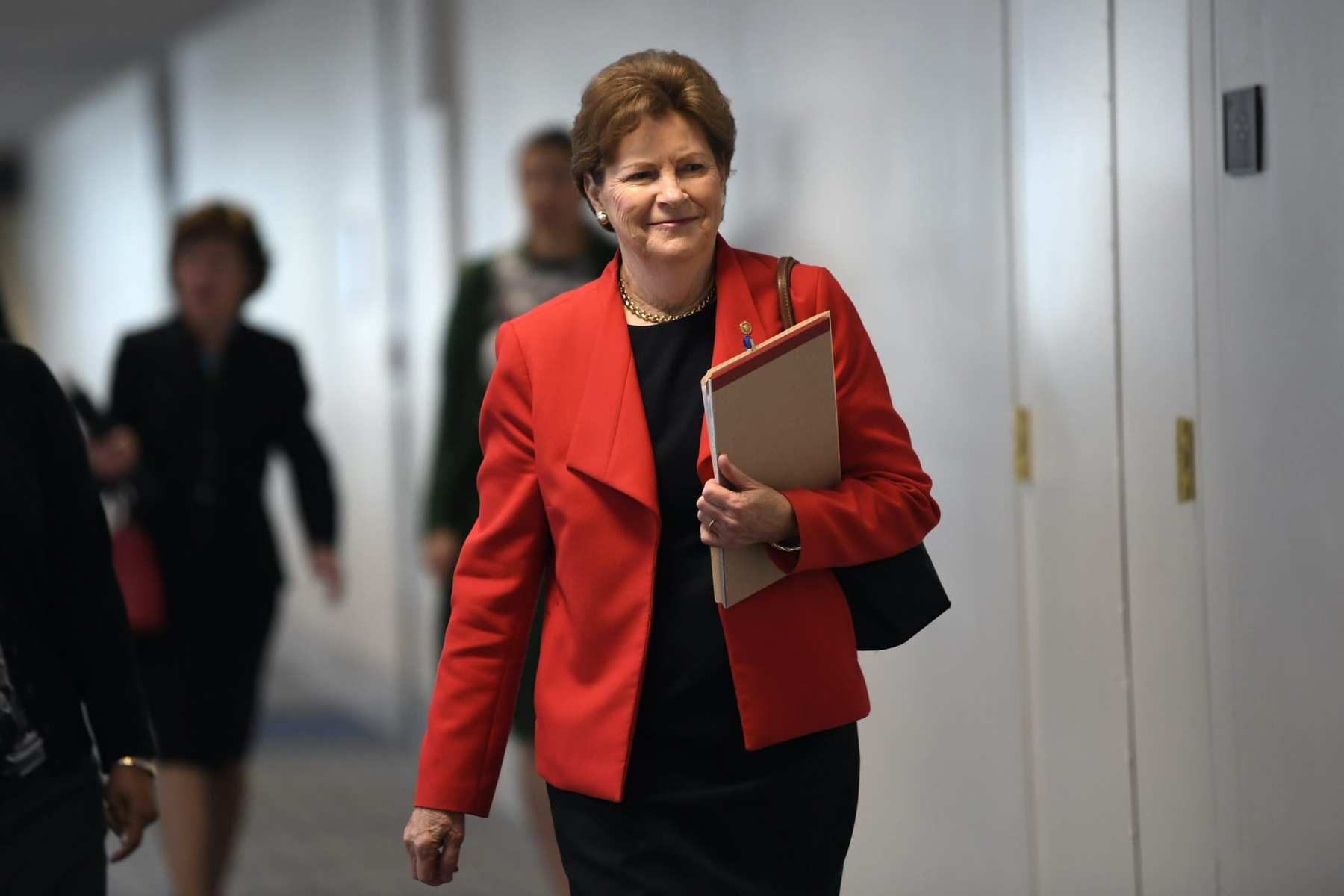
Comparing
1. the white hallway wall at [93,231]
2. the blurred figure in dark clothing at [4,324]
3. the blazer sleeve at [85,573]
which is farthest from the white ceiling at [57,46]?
the blazer sleeve at [85,573]

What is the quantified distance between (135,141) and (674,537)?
6258mm

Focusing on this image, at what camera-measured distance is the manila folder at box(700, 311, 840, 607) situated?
166 cm

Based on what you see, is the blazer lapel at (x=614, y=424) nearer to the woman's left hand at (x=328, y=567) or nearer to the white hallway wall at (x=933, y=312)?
the white hallway wall at (x=933, y=312)

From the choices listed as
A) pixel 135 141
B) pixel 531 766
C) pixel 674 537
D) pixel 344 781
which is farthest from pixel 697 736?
pixel 135 141

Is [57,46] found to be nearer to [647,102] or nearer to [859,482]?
[647,102]

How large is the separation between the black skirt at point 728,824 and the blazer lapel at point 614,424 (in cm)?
32

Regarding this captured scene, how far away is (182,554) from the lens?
144 inches

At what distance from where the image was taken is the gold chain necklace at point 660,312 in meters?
1.86

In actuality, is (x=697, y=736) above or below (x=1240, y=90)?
below

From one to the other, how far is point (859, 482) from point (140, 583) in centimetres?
216

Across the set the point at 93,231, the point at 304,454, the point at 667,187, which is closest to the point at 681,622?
the point at 667,187

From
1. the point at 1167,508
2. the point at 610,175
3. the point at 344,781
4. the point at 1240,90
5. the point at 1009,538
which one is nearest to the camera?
the point at 610,175

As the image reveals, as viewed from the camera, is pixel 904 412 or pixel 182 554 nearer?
pixel 904 412

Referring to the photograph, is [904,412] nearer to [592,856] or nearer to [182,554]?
[592,856]
